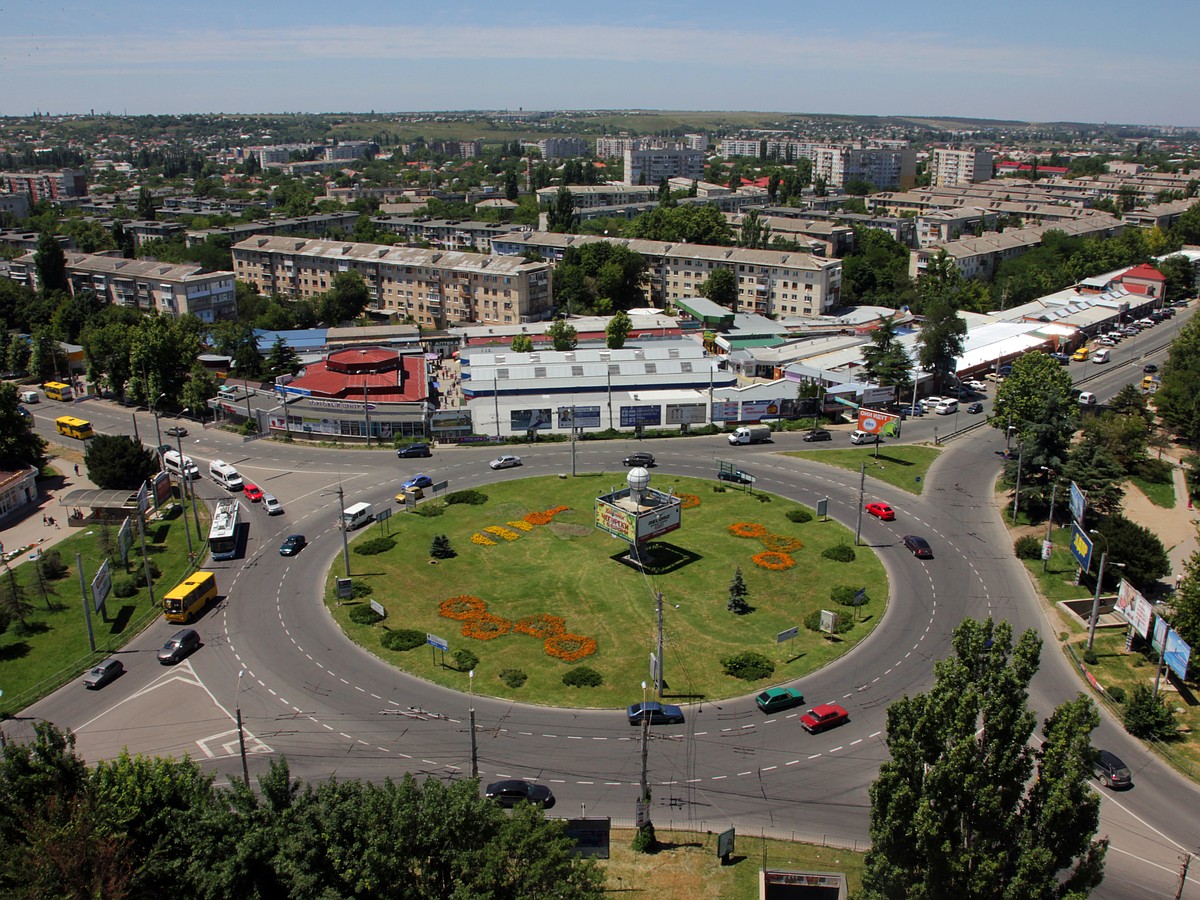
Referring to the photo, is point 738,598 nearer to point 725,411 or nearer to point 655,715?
point 655,715

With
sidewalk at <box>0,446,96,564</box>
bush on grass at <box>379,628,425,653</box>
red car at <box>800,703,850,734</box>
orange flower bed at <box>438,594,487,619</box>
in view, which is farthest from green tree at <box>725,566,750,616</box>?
sidewalk at <box>0,446,96,564</box>

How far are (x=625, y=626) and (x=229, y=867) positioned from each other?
24100mm

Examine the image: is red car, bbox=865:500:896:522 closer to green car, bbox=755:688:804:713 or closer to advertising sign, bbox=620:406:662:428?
green car, bbox=755:688:804:713

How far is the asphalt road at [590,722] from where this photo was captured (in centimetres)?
3269

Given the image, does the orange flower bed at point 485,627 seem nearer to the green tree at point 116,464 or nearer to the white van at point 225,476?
the white van at point 225,476

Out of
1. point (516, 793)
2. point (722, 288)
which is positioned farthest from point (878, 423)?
point (722, 288)

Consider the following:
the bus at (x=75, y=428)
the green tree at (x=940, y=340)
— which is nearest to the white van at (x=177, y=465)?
the bus at (x=75, y=428)

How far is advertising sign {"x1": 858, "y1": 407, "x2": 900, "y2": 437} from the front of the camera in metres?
69.9

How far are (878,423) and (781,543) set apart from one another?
66.7 ft

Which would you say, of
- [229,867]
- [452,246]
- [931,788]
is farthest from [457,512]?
[452,246]

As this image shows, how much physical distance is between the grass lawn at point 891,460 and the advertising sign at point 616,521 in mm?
22351

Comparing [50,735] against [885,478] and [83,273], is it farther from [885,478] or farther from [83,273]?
[83,273]

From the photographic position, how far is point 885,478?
65.4 m

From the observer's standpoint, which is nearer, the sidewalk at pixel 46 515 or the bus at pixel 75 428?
the sidewalk at pixel 46 515
